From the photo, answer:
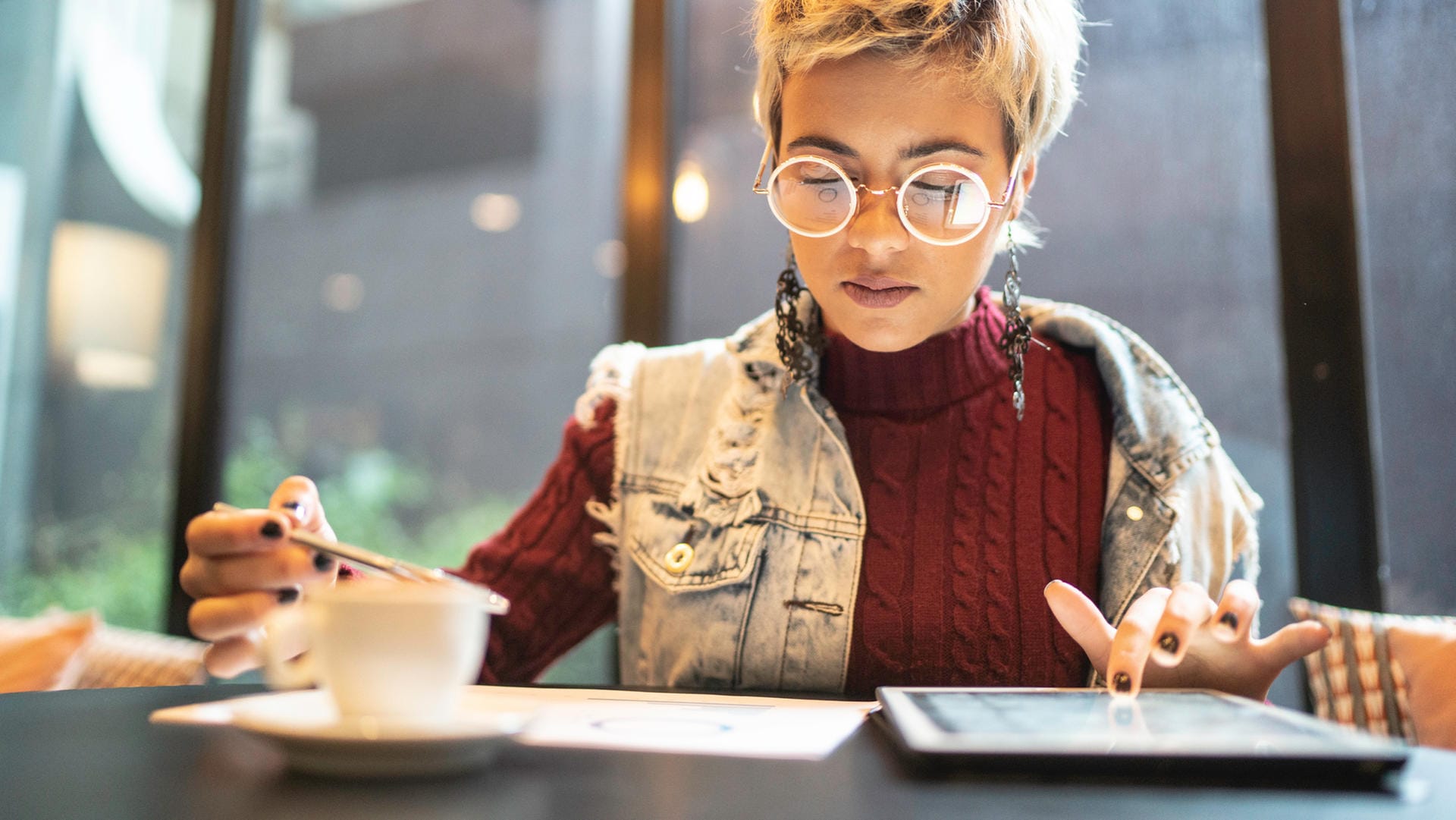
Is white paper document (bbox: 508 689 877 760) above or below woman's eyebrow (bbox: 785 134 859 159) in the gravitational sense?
below

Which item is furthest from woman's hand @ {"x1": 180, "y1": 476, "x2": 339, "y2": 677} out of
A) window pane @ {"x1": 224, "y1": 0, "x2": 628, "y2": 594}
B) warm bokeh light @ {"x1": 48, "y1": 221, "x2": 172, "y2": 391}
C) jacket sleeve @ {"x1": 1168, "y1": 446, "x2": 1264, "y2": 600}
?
warm bokeh light @ {"x1": 48, "y1": 221, "x2": 172, "y2": 391}

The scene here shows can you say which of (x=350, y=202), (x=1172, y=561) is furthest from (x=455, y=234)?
(x=1172, y=561)

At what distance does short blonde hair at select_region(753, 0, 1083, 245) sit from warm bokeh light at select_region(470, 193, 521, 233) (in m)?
1.44

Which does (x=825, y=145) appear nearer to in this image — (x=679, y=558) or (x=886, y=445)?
(x=886, y=445)

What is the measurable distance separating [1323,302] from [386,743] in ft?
5.65

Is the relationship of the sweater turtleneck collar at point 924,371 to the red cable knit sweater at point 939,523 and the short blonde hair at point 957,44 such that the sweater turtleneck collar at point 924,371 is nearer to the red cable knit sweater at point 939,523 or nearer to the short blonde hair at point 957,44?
the red cable knit sweater at point 939,523

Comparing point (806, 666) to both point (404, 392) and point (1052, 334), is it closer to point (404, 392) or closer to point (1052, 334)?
point (1052, 334)

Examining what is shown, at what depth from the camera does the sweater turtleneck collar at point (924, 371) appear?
1.24m

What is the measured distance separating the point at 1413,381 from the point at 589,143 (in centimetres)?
176

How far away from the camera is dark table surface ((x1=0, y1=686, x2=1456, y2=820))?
1.42 feet

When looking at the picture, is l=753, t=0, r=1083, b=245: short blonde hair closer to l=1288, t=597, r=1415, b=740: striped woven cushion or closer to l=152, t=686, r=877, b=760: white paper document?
l=152, t=686, r=877, b=760: white paper document

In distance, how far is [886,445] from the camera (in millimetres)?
1231

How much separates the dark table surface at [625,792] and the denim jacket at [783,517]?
22.1 inches

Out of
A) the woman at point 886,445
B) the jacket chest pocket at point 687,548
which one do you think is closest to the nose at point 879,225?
the woman at point 886,445
